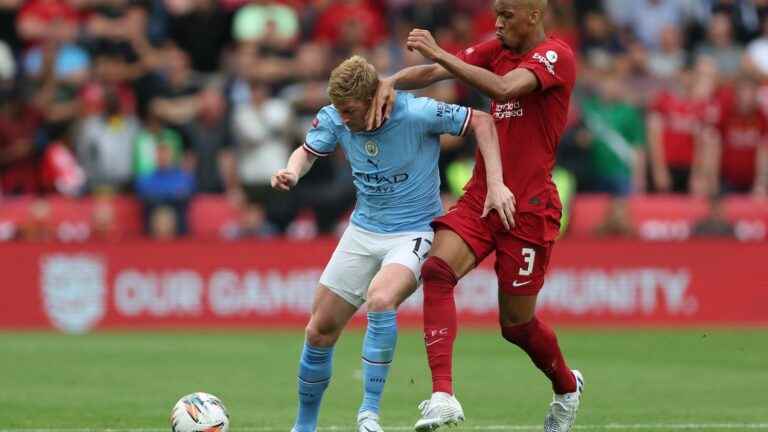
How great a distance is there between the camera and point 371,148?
31.0ft

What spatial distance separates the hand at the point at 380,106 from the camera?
30.2 feet

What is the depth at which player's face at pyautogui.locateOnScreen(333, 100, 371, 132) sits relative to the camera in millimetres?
9141

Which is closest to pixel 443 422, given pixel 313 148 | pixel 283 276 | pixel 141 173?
pixel 313 148

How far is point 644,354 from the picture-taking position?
15.9 m

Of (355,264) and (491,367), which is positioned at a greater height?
(355,264)

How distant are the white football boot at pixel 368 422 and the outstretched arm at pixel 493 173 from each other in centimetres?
139

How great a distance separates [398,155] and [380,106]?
0.40 m

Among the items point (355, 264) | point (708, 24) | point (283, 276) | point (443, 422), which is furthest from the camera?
point (708, 24)

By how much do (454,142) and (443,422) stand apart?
11.3m

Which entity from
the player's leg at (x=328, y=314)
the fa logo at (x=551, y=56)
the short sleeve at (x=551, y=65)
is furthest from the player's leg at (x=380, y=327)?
the fa logo at (x=551, y=56)

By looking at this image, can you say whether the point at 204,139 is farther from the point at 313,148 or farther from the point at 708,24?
the point at 313,148

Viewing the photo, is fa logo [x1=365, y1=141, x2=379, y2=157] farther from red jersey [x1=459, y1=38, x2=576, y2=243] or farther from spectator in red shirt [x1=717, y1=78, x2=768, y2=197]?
spectator in red shirt [x1=717, y1=78, x2=768, y2=197]

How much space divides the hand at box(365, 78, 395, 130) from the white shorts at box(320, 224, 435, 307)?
0.73 metres

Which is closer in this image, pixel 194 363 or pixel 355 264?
pixel 355 264
